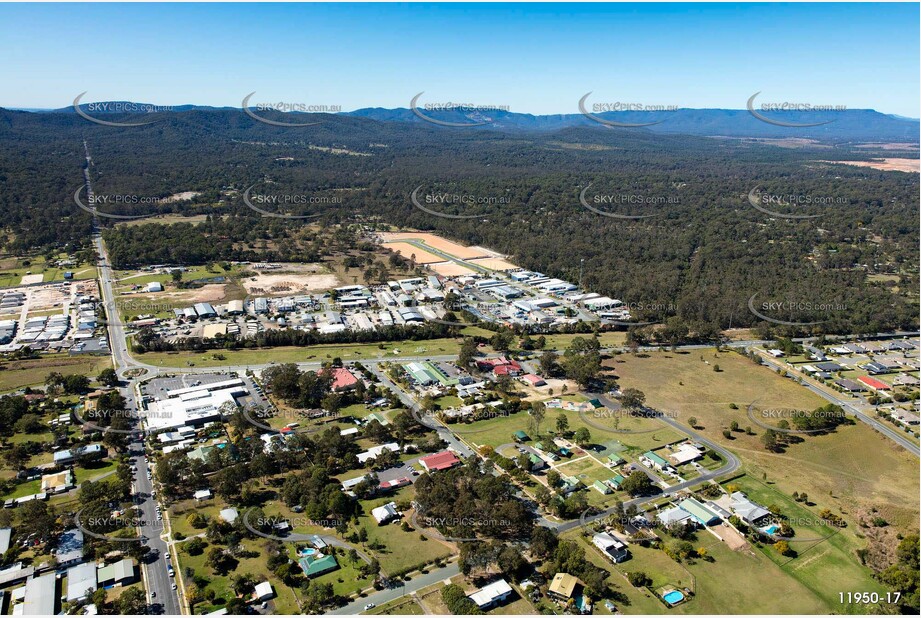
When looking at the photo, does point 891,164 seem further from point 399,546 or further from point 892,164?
point 399,546

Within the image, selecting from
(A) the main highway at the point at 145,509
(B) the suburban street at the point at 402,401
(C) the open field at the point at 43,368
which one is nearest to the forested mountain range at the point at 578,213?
(B) the suburban street at the point at 402,401

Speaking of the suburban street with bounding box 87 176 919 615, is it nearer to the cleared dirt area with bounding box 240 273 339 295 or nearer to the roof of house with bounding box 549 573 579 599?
the roof of house with bounding box 549 573 579 599

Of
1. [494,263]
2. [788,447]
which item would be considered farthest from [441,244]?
[788,447]

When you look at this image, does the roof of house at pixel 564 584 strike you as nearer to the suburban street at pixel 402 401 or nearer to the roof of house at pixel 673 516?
the suburban street at pixel 402 401

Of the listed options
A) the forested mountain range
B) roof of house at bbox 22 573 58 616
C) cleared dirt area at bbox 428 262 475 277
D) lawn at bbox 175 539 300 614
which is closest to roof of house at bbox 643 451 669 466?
lawn at bbox 175 539 300 614

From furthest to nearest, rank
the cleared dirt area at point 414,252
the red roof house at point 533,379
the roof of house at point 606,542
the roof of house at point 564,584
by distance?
the cleared dirt area at point 414,252
the red roof house at point 533,379
the roof of house at point 606,542
the roof of house at point 564,584
